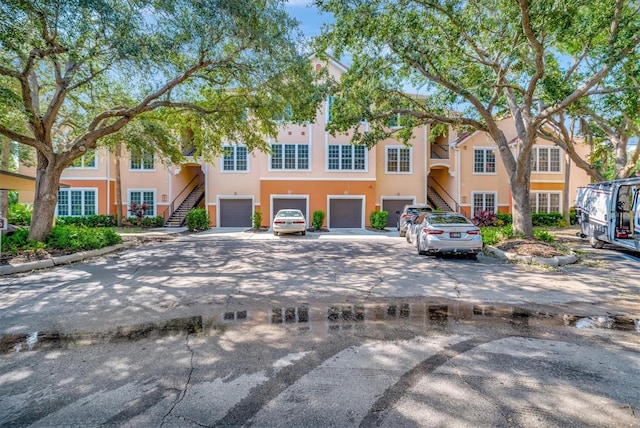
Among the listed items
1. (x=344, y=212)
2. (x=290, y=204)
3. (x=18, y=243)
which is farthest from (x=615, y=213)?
(x=18, y=243)

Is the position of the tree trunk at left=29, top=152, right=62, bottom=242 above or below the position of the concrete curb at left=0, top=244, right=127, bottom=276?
above

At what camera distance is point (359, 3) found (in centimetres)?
1055

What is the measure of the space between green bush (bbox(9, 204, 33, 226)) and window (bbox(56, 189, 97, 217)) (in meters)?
1.86

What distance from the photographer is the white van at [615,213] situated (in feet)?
33.6

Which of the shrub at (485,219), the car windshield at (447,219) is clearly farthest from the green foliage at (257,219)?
the shrub at (485,219)

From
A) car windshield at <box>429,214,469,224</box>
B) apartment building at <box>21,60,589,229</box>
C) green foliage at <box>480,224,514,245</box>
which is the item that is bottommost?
green foliage at <box>480,224,514,245</box>

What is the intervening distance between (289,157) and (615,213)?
16900mm

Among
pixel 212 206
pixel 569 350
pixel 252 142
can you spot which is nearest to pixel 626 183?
pixel 569 350

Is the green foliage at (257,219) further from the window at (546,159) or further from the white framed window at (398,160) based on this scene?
the window at (546,159)

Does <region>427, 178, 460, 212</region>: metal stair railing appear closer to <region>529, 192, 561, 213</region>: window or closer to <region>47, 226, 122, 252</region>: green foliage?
<region>529, 192, 561, 213</region>: window

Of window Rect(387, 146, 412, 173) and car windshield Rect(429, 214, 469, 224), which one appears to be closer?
car windshield Rect(429, 214, 469, 224)

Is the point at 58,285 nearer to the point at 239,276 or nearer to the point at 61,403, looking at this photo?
the point at 239,276

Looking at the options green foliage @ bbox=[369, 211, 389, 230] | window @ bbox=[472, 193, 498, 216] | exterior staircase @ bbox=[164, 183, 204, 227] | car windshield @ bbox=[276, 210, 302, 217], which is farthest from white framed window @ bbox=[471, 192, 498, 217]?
exterior staircase @ bbox=[164, 183, 204, 227]

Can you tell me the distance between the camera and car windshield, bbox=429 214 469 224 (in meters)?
10.6
